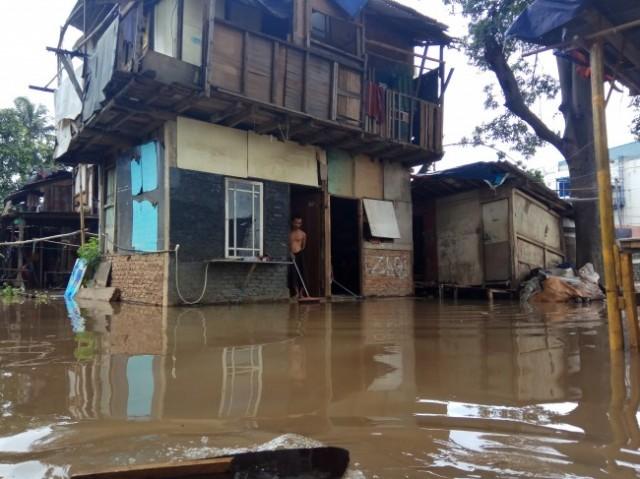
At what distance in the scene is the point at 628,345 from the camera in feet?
12.7

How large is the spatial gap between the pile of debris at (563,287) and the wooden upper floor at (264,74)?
11.8ft

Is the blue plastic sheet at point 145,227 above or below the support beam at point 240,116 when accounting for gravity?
below

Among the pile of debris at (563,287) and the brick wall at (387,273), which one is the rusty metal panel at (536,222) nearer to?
the pile of debris at (563,287)

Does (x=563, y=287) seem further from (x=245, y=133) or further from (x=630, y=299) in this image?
(x=245, y=133)

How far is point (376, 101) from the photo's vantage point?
10.6 meters

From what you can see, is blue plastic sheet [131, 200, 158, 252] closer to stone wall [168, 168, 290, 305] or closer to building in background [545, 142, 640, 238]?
stone wall [168, 168, 290, 305]

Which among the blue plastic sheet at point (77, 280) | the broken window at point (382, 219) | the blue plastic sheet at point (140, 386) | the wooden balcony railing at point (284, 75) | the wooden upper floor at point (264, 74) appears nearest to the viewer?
the blue plastic sheet at point (140, 386)

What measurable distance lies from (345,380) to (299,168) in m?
7.57

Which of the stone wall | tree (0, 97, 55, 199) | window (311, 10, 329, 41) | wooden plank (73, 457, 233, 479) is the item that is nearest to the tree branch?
window (311, 10, 329, 41)

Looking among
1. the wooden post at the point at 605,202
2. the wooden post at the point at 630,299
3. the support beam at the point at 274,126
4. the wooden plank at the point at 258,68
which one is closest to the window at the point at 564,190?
the support beam at the point at 274,126

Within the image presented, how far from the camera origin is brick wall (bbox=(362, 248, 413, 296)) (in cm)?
1112

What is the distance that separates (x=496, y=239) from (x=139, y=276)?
25.6ft

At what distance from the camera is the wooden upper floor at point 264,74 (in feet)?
26.3

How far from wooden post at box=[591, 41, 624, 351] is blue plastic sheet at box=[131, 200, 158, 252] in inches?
266
